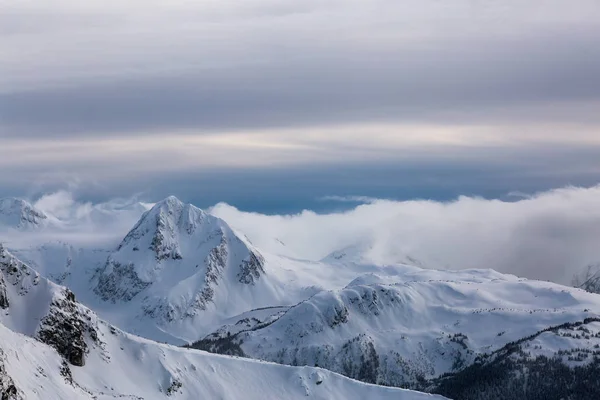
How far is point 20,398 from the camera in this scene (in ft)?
580

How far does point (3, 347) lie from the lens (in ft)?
653

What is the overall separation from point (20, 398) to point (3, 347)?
85.9 feet

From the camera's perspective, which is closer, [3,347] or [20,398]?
[20,398]
